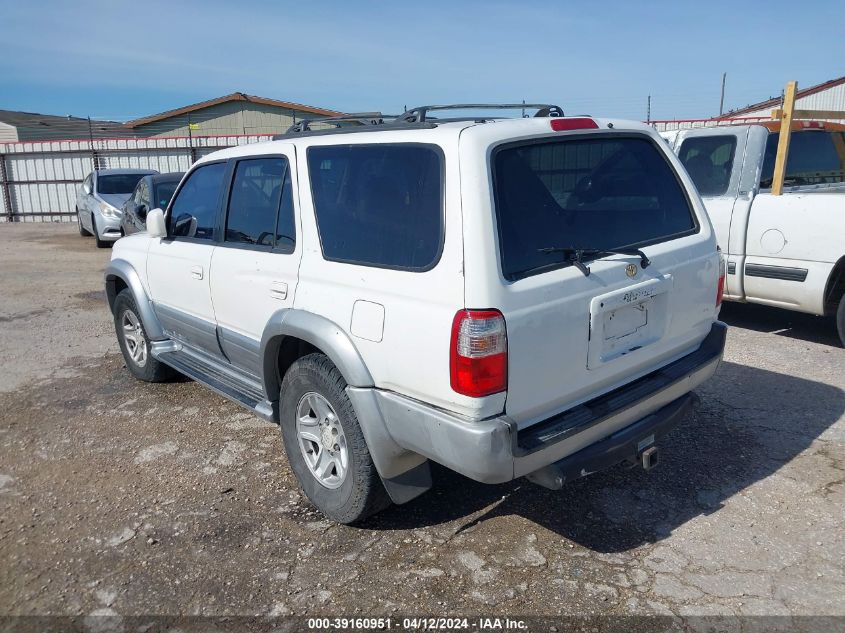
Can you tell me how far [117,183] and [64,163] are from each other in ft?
24.1

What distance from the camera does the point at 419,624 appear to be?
8.61 ft

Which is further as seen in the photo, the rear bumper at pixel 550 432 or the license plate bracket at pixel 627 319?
the license plate bracket at pixel 627 319

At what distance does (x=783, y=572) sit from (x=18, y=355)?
645 cm

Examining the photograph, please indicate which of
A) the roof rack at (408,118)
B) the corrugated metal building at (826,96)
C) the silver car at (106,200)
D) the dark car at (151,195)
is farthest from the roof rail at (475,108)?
the corrugated metal building at (826,96)

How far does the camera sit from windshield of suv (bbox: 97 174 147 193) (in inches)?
549

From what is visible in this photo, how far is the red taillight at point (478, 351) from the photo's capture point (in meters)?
2.46

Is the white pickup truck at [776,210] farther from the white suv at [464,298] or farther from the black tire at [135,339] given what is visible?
the black tire at [135,339]

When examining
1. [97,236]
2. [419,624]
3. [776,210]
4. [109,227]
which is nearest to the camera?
[419,624]

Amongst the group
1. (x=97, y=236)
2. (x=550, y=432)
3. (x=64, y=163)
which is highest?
(x=64, y=163)

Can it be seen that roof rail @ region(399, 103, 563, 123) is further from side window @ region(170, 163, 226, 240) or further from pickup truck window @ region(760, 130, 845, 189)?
pickup truck window @ region(760, 130, 845, 189)

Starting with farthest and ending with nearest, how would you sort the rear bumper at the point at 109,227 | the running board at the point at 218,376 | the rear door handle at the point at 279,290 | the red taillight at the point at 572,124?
the rear bumper at the point at 109,227
the running board at the point at 218,376
the rear door handle at the point at 279,290
the red taillight at the point at 572,124

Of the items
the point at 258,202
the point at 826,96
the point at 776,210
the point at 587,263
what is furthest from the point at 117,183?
the point at 826,96

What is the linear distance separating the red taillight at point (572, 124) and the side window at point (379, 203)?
0.60 metres

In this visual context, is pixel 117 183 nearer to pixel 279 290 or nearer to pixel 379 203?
pixel 279 290
